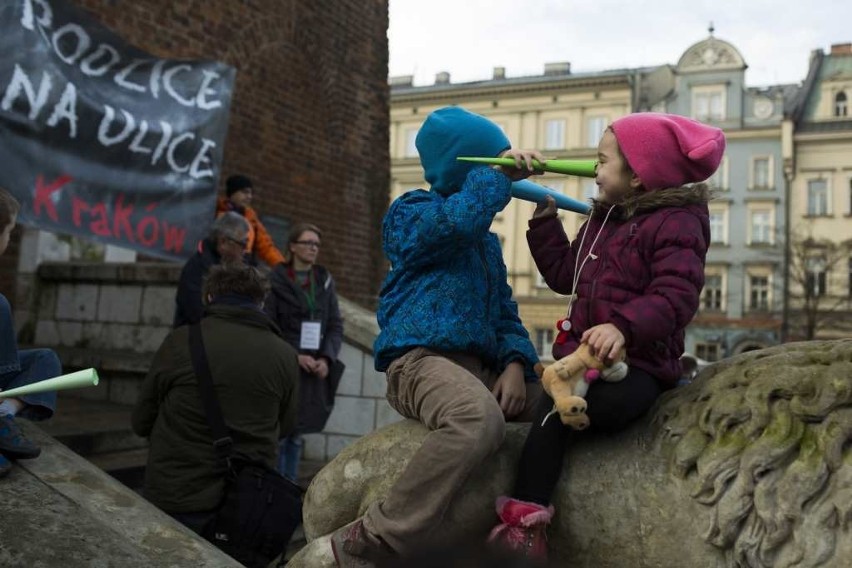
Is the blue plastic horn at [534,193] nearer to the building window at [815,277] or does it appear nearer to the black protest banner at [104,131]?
the black protest banner at [104,131]

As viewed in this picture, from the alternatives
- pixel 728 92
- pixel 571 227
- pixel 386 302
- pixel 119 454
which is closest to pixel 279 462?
pixel 119 454

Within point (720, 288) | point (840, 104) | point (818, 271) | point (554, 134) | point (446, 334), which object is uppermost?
point (840, 104)

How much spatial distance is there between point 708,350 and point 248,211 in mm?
35883

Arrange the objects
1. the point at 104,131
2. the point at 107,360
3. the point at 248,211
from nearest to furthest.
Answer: the point at 104,131
the point at 107,360
the point at 248,211

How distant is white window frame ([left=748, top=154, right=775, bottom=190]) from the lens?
39.4 m

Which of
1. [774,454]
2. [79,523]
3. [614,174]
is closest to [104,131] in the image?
[79,523]

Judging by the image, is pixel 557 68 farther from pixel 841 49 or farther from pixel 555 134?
pixel 841 49

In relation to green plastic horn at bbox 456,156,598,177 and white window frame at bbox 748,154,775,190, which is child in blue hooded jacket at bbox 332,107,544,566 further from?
white window frame at bbox 748,154,775,190

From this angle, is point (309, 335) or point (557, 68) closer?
point (309, 335)

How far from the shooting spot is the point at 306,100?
1005cm

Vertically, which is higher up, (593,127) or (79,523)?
(593,127)

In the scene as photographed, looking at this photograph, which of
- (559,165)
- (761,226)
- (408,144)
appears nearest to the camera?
(559,165)

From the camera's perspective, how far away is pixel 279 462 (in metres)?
5.57

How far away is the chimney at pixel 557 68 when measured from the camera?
4406 centimetres
